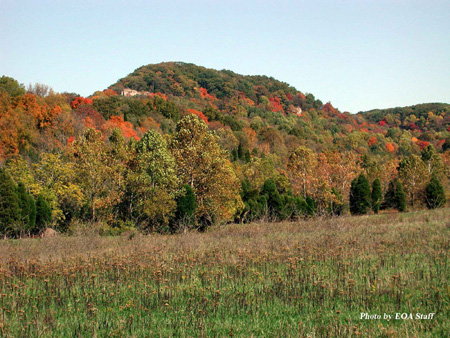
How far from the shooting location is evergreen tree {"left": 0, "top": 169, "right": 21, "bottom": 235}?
74.9ft

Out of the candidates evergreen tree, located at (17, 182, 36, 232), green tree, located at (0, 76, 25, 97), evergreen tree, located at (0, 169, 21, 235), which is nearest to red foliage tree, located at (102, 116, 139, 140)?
green tree, located at (0, 76, 25, 97)

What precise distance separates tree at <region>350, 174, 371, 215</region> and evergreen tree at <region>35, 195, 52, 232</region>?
2815 cm

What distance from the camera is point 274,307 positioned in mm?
7203

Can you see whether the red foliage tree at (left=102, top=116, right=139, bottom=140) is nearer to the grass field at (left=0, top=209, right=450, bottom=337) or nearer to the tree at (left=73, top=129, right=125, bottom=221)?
the tree at (left=73, top=129, right=125, bottom=221)

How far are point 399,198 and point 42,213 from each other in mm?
33119

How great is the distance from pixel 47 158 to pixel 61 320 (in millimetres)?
Answer: 23728

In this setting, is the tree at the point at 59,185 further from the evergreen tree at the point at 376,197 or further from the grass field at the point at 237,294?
the evergreen tree at the point at 376,197

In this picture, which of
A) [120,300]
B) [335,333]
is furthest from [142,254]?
[335,333]

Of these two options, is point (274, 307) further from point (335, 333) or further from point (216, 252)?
point (216, 252)

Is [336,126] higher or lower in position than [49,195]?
higher

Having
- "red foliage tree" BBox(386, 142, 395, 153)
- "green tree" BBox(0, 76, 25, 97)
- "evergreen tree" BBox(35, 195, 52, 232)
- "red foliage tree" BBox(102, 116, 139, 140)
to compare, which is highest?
"green tree" BBox(0, 76, 25, 97)

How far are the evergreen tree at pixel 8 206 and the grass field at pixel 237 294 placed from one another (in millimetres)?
11650

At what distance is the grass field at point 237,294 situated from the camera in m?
6.14

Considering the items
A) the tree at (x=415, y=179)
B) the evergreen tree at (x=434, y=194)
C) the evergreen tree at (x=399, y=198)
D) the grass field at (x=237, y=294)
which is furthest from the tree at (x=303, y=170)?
the grass field at (x=237, y=294)
